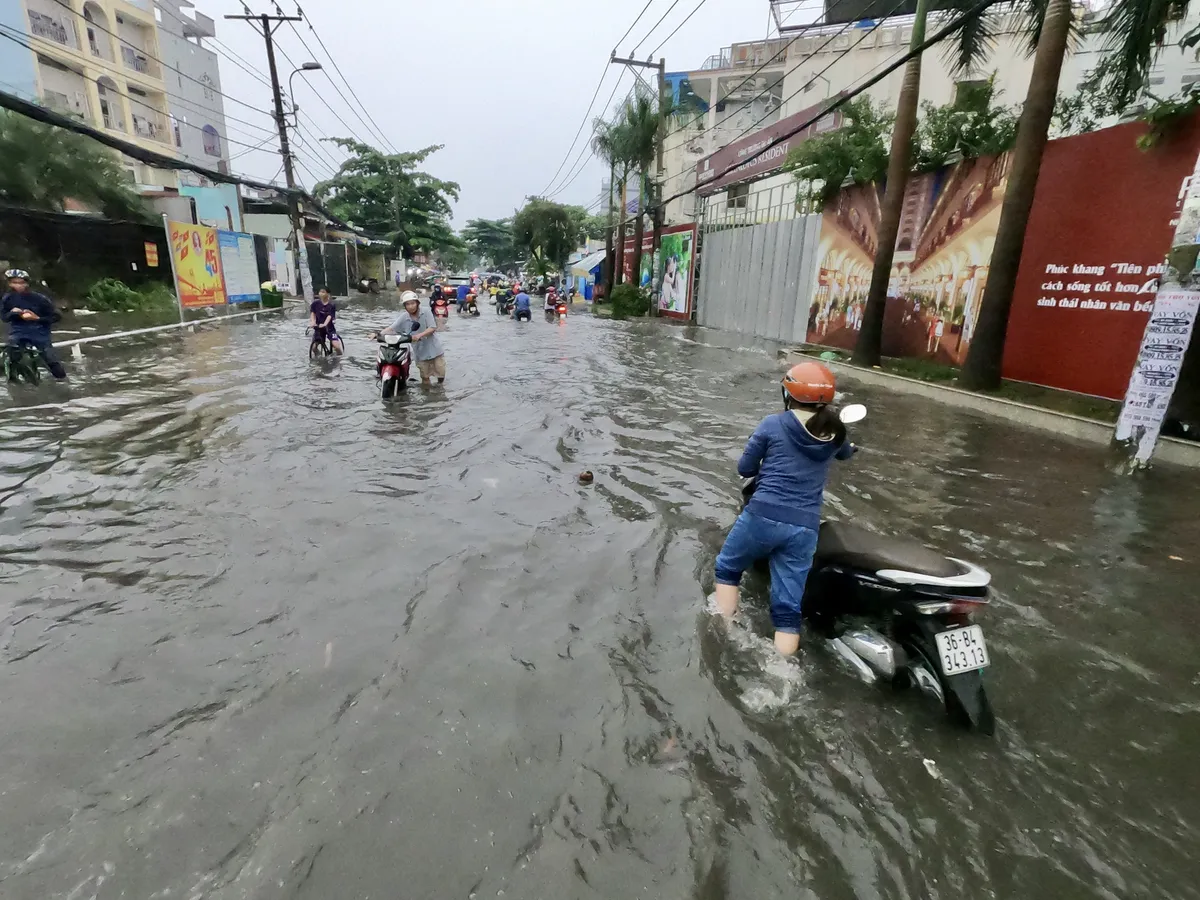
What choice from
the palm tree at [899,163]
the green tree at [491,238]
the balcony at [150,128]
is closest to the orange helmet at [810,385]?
the palm tree at [899,163]

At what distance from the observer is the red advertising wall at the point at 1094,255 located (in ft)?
28.6

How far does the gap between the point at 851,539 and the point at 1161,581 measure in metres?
2.79

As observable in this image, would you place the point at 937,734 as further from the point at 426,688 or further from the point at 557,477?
the point at 557,477

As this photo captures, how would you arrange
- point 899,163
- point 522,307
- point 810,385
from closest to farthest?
point 810,385 → point 899,163 → point 522,307

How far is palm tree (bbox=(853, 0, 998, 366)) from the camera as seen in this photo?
12.0 meters

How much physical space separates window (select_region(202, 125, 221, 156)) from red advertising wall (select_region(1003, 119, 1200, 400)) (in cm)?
5584

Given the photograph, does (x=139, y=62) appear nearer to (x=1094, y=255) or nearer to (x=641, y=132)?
(x=641, y=132)

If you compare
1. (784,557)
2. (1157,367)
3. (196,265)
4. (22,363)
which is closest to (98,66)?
(196,265)

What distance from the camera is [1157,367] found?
6.62 m

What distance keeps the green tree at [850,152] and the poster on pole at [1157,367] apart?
30.6 feet

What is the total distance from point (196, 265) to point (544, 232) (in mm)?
37852

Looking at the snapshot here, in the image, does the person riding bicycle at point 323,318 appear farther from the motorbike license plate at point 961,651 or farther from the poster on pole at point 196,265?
the motorbike license plate at point 961,651

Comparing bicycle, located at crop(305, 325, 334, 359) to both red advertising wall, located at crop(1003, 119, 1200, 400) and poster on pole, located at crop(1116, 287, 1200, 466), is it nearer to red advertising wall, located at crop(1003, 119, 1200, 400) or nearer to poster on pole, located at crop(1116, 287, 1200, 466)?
red advertising wall, located at crop(1003, 119, 1200, 400)

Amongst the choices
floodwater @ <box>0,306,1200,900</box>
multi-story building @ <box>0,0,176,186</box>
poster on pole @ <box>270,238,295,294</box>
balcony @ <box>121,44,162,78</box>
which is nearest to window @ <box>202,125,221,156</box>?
multi-story building @ <box>0,0,176,186</box>
